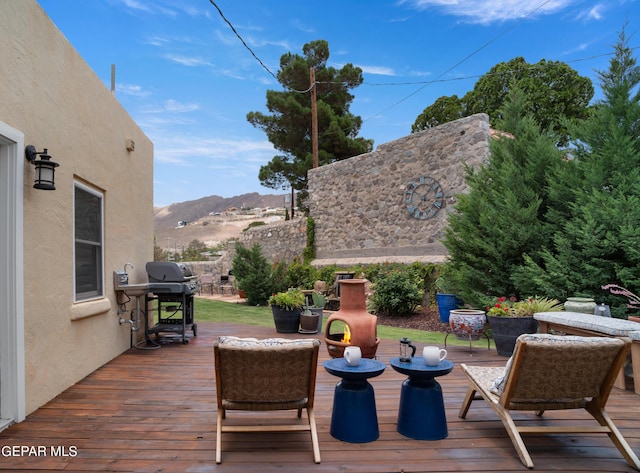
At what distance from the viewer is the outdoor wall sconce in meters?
3.46

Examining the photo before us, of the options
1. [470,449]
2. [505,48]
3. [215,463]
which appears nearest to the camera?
[215,463]

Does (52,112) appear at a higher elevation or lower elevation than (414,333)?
higher

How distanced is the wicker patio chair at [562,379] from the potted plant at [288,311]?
467 cm

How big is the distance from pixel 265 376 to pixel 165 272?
4283 millimetres

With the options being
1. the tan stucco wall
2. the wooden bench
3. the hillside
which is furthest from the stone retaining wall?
the hillside

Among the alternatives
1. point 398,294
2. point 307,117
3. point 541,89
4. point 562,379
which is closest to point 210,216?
point 307,117

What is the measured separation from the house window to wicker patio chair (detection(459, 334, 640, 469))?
4.24 m

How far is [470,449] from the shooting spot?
110 inches

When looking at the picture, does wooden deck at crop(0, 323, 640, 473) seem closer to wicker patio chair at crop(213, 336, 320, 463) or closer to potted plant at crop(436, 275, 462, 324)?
wicker patio chair at crop(213, 336, 320, 463)

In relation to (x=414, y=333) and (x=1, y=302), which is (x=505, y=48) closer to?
(x=414, y=333)

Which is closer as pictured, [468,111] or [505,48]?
[505,48]

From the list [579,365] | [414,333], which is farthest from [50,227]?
[414,333]

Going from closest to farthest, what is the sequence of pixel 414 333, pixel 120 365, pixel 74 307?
pixel 74 307, pixel 120 365, pixel 414 333

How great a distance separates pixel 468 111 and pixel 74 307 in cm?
1805
